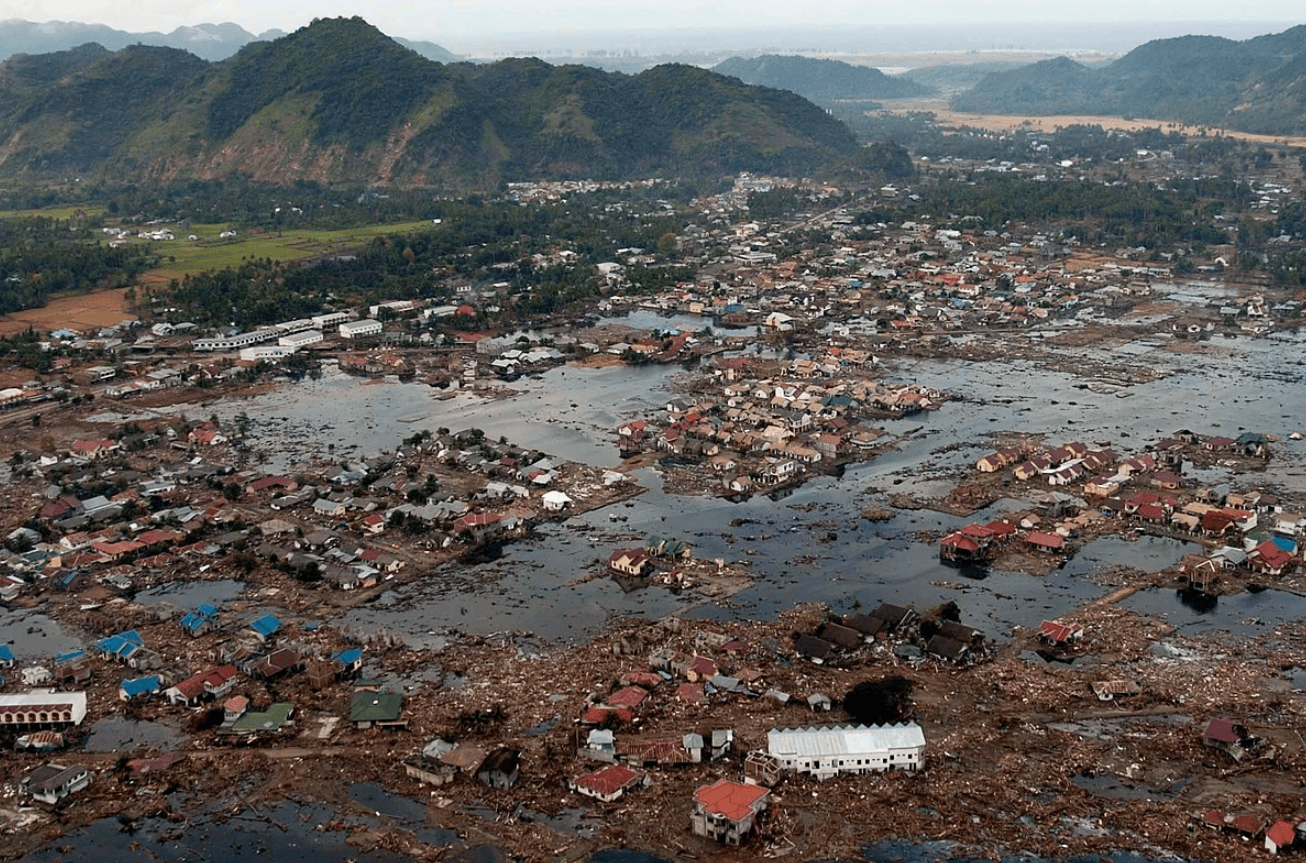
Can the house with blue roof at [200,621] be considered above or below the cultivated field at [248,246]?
below

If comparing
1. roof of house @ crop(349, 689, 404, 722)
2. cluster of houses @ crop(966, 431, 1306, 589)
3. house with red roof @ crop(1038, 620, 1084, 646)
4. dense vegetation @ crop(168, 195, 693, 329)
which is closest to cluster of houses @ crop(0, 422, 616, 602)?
roof of house @ crop(349, 689, 404, 722)

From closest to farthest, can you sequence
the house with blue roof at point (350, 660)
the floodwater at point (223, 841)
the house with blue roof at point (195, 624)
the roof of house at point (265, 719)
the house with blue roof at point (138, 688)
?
the floodwater at point (223, 841) < the roof of house at point (265, 719) < the house with blue roof at point (138, 688) < the house with blue roof at point (350, 660) < the house with blue roof at point (195, 624)

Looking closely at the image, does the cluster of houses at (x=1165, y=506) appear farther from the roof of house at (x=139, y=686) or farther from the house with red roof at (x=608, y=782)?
the roof of house at (x=139, y=686)

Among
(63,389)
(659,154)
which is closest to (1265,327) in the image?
(63,389)

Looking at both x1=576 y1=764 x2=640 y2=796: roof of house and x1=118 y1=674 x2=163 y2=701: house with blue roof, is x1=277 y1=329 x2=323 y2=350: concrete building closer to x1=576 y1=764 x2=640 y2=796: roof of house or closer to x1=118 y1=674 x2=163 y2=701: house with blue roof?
x1=118 y1=674 x2=163 y2=701: house with blue roof

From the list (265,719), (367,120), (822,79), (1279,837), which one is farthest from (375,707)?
(822,79)

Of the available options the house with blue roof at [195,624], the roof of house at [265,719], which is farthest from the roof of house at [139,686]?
the house with blue roof at [195,624]
